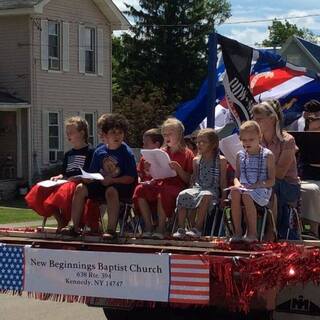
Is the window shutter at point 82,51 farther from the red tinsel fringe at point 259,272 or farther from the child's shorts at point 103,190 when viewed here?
the red tinsel fringe at point 259,272

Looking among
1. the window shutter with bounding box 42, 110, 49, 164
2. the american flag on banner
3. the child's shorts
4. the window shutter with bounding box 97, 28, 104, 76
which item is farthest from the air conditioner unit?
the american flag on banner

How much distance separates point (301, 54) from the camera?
4531cm

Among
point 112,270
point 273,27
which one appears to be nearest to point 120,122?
point 112,270

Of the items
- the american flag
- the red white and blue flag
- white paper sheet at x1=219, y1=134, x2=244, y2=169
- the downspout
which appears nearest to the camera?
the american flag

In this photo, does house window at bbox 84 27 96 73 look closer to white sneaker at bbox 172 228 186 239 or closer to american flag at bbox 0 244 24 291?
white sneaker at bbox 172 228 186 239

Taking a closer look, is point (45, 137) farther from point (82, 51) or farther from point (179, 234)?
point (179, 234)

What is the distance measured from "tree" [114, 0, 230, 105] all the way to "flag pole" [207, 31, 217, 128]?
131 ft

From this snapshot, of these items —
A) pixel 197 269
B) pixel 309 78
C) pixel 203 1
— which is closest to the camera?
pixel 197 269

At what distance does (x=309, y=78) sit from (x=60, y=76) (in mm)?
18419

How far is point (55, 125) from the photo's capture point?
93.0ft

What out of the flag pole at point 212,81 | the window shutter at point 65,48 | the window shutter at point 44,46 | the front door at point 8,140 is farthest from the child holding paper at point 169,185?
the window shutter at point 65,48

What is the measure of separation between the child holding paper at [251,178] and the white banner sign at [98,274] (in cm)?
70

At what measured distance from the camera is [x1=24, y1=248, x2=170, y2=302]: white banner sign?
5.28 meters

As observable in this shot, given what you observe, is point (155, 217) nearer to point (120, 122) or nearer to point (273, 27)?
point (120, 122)
